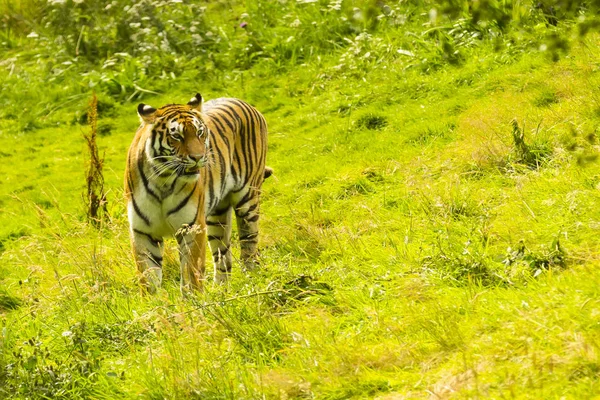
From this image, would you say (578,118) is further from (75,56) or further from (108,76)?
(75,56)

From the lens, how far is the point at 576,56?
32.1 feet

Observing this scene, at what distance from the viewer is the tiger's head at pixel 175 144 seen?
6.58 meters

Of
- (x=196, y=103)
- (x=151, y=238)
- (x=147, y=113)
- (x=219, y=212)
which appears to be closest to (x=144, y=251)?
(x=151, y=238)

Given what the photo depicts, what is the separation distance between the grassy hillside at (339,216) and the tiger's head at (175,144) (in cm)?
84

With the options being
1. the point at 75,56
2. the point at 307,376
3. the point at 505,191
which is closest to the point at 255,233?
the point at 505,191

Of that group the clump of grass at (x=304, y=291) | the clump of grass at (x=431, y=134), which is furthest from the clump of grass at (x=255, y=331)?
the clump of grass at (x=431, y=134)

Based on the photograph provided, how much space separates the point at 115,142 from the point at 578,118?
259 inches

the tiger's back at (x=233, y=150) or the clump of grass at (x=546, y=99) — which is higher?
the tiger's back at (x=233, y=150)

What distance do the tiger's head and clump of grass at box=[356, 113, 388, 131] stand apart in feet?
13.8

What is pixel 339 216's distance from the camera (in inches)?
328

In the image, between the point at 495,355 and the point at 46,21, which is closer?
the point at 495,355

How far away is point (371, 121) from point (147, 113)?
14.5ft

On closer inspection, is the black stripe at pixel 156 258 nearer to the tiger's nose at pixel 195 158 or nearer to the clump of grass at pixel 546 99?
the tiger's nose at pixel 195 158

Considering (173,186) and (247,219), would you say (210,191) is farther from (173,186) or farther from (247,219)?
(247,219)
